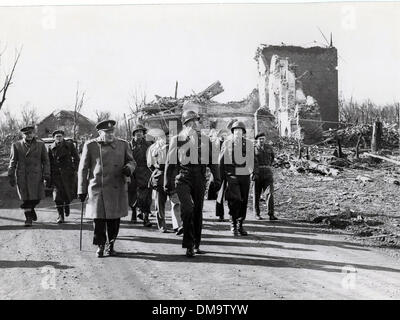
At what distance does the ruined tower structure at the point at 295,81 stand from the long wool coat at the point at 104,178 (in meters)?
22.4

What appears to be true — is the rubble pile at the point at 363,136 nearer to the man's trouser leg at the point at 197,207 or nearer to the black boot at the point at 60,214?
the black boot at the point at 60,214

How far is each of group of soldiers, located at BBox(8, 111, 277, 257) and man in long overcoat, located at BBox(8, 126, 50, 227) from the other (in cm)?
2

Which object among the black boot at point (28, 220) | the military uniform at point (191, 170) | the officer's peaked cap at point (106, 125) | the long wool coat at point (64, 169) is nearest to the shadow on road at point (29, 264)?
the military uniform at point (191, 170)

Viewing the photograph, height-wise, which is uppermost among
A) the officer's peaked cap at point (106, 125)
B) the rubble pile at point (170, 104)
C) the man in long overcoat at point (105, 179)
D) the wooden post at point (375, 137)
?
the rubble pile at point (170, 104)

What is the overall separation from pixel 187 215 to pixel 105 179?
1.30m

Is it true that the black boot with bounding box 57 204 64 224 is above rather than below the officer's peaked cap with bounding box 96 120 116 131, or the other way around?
below

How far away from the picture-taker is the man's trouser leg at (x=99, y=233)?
6.80 metres

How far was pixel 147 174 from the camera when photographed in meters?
9.74

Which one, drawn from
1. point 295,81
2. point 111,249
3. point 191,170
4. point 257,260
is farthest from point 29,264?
point 295,81

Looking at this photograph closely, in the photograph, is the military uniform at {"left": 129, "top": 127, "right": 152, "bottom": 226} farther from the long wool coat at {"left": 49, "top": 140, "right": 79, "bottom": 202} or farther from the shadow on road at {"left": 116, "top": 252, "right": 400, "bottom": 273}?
the shadow on road at {"left": 116, "top": 252, "right": 400, "bottom": 273}

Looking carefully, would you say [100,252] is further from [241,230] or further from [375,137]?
[375,137]

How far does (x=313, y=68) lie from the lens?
107ft

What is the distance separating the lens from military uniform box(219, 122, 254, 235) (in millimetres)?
8289

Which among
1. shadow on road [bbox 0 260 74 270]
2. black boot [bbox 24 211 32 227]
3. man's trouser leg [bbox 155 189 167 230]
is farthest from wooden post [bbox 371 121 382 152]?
shadow on road [bbox 0 260 74 270]
